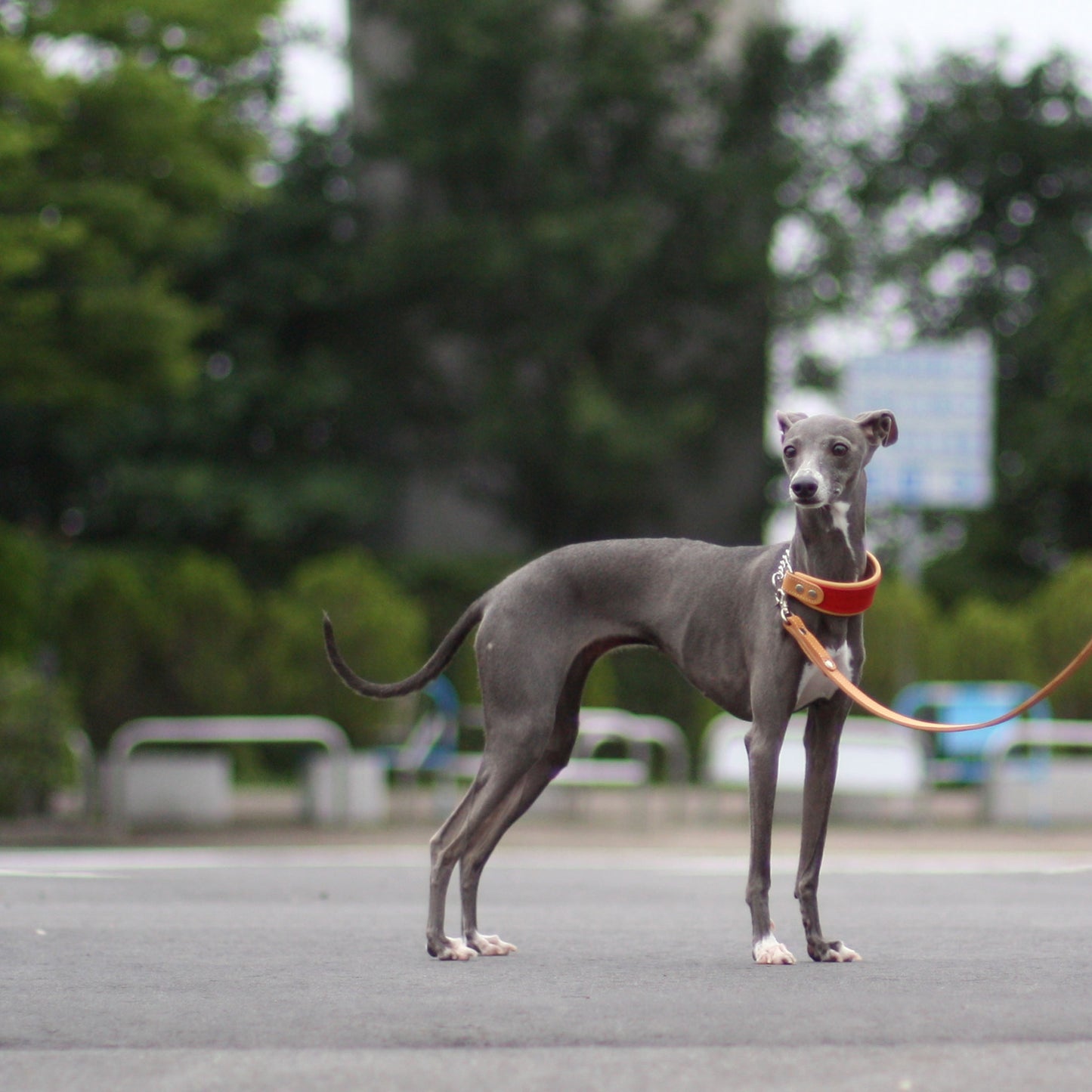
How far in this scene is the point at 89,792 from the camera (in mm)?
17516

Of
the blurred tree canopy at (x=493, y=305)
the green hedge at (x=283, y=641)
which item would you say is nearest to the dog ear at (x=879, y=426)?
the green hedge at (x=283, y=641)

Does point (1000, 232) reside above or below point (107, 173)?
above

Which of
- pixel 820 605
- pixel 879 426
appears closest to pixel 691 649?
pixel 820 605

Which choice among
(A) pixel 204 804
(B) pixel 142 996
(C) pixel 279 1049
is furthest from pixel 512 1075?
(A) pixel 204 804

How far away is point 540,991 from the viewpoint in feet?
19.8

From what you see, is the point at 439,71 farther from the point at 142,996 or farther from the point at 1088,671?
Answer: the point at 142,996

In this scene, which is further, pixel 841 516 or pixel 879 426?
pixel 879 426

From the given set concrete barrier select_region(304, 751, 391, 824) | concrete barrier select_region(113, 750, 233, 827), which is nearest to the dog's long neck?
concrete barrier select_region(304, 751, 391, 824)

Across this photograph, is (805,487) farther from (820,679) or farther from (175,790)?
(175,790)

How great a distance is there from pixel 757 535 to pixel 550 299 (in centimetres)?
Answer: 537

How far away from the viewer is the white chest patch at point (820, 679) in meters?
6.70

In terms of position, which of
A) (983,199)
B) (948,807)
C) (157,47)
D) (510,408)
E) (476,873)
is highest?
(983,199)

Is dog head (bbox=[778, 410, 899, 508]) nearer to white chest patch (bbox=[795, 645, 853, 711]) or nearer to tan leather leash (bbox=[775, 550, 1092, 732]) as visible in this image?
tan leather leash (bbox=[775, 550, 1092, 732])

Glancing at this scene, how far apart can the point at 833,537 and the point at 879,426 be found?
0.43 metres
